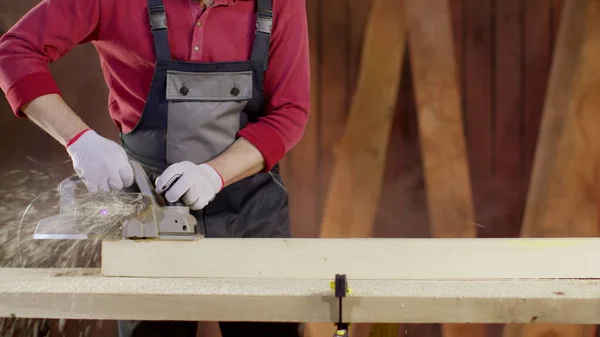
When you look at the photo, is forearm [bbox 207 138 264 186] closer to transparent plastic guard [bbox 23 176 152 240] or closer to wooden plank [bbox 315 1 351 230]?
transparent plastic guard [bbox 23 176 152 240]

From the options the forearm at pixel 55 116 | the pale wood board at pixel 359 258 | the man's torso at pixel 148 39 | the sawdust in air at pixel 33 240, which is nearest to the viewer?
the pale wood board at pixel 359 258

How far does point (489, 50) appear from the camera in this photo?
2.37 m

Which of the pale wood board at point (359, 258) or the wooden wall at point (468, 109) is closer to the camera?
the pale wood board at point (359, 258)

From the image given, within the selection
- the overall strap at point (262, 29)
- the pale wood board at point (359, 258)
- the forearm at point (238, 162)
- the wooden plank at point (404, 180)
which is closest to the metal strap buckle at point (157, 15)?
the overall strap at point (262, 29)

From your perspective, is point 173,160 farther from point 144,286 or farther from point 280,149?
point 144,286

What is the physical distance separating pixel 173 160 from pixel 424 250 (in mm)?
754

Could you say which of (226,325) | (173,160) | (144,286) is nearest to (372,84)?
(173,160)

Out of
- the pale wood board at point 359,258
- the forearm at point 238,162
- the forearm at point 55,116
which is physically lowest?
the pale wood board at point 359,258

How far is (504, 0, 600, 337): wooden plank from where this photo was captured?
235 cm

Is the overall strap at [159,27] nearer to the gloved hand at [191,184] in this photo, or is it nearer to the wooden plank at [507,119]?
the gloved hand at [191,184]

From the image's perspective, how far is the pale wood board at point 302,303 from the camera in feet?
3.91

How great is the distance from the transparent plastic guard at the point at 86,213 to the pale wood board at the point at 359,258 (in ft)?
0.19

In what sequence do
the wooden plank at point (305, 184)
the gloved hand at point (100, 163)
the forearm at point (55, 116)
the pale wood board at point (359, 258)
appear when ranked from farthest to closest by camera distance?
the wooden plank at point (305, 184)
the forearm at point (55, 116)
the gloved hand at point (100, 163)
the pale wood board at point (359, 258)

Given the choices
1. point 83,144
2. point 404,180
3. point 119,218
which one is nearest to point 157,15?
point 83,144
